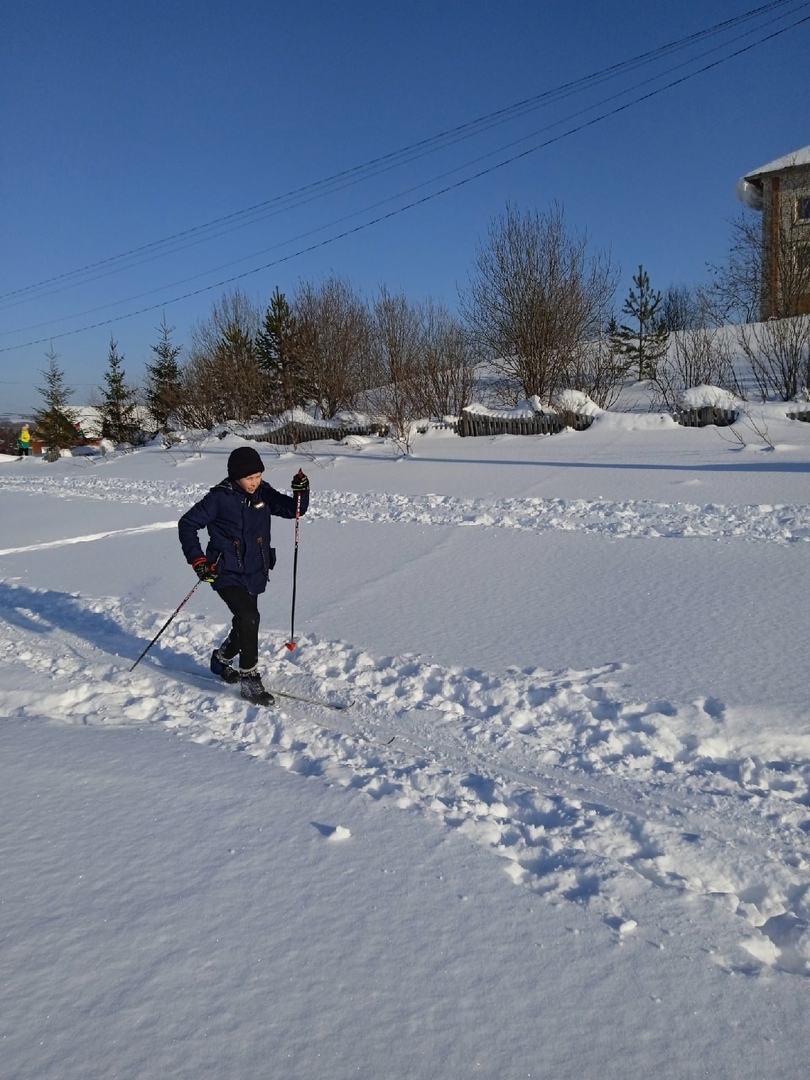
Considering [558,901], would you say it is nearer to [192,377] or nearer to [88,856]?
[88,856]

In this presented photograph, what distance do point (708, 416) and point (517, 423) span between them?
4.67 metres

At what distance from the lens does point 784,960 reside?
2.44 metres

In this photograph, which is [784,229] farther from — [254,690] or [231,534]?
[254,690]

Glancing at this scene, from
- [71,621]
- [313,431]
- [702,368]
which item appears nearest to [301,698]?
[71,621]

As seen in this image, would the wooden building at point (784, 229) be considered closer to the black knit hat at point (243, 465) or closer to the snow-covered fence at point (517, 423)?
A: the snow-covered fence at point (517, 423)

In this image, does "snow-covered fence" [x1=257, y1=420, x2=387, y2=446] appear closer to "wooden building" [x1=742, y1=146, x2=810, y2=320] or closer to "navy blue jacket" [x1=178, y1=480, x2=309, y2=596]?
"wooden building" [x1=742, y1=146, x2=810, y2=320]

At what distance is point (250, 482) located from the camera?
16.2ft

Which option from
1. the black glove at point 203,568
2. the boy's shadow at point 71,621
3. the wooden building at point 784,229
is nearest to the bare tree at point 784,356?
the wooden building at point 784,229

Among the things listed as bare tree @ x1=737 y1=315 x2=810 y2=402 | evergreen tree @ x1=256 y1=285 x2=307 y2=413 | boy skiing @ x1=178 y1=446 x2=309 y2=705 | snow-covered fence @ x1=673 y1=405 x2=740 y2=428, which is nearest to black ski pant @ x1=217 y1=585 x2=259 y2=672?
boy skiing @ x1=178 y1=446 x2=309 y2=705

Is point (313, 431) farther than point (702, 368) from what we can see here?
Yes

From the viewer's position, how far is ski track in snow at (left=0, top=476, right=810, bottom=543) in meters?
8.19

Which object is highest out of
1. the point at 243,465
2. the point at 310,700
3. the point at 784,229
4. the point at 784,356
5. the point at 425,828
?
the point at 784,229

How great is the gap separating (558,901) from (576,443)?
1463 centimetres

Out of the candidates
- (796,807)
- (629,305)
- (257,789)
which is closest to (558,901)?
(796,807)
